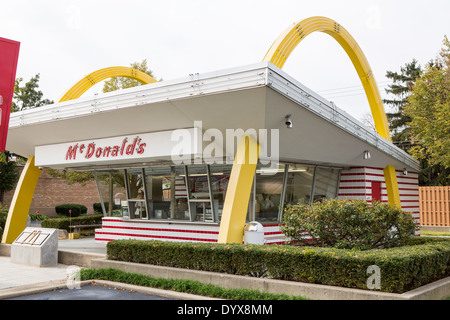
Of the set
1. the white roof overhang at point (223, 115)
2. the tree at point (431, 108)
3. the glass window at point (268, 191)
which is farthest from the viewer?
the tree at point (431, 108)

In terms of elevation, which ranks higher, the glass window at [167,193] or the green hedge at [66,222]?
the glass window at [167,193]

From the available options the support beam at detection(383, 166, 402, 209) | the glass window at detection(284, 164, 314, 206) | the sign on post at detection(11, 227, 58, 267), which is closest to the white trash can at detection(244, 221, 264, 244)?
the glass window at detection(284, 164, 314, 206)

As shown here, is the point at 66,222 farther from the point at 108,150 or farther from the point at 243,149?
the point at 243,149

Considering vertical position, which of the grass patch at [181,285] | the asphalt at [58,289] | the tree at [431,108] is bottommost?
the asphalt at [58,289]

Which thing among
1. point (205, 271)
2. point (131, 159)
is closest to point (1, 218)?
point (131, 159)

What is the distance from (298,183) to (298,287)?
7.63 m

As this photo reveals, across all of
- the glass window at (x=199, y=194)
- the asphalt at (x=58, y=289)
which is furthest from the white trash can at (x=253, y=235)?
the asphalt at (x=58, y=289)

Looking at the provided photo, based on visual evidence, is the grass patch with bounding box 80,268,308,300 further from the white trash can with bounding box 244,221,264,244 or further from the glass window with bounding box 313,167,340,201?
the glass window with bounding box 313,167,340,201

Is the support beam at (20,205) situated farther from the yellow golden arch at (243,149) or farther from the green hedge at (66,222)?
the green hedge at (66,222)

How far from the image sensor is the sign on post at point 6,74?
8.87 meters

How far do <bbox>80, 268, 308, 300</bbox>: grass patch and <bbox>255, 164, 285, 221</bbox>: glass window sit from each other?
5.09 metres

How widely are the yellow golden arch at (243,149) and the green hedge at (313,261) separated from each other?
1.39m

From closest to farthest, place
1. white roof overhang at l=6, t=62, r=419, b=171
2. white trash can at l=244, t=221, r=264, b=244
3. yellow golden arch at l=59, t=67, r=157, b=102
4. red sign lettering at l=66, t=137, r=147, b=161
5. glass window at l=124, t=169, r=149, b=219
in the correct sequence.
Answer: white roof overhang at l=6, t=62, r=419, b=171, white trash can at l=244, t=221, r=264, b=244, red sign lettering at l=66, t=137, r=147, b=161, glass window at l=124, t=169, r=149, b=219, yellow golden arch at l=59, t=67, r=157, b=102

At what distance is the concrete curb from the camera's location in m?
7.05
